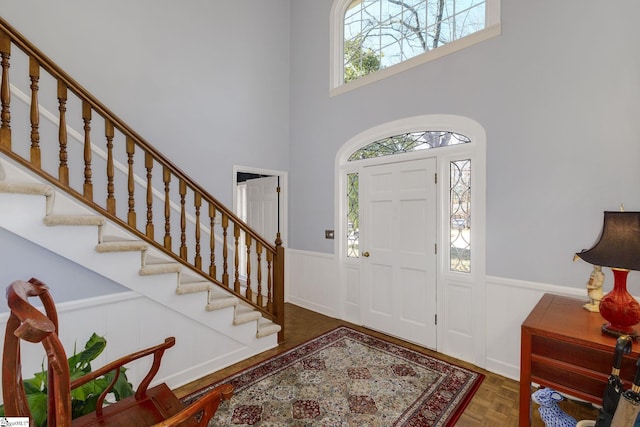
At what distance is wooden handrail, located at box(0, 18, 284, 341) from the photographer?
195 cm

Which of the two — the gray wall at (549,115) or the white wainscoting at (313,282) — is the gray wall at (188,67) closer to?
the white wainscoting at (313,282)

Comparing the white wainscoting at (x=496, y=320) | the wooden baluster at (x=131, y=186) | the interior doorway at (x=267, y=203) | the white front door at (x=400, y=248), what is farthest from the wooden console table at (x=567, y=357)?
the interior doorway at (x=267, y=203)

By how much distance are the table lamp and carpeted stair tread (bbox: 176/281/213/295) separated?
2.67 metres

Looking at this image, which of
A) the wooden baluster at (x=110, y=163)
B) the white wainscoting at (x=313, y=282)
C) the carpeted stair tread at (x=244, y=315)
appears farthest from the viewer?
the white wainscoting at (x=313, y=282)

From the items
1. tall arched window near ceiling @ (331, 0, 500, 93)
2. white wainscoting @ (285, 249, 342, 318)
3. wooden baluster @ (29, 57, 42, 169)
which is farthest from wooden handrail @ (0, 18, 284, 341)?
tall arched window near ceiling @ (331, 0, 500, 93)

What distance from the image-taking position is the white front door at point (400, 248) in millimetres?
3219

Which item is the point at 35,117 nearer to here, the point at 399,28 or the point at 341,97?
the point at 341,97

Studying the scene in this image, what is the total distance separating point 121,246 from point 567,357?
302 centimetres

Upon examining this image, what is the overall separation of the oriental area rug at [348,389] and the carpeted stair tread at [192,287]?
2.60 feet

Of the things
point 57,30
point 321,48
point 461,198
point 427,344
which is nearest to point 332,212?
point 461,198

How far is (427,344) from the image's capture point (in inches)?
127

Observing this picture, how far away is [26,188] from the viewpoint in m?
1.81

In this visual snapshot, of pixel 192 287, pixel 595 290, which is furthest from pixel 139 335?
pixel 595 290

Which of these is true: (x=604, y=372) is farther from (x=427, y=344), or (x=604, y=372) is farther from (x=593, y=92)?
(x=593, y=92)
